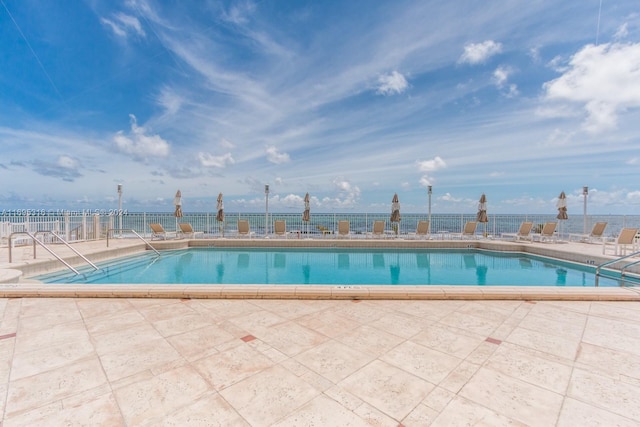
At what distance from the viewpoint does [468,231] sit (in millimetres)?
12156

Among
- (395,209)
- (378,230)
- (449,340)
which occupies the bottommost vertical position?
(449,340)

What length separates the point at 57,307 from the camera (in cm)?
357

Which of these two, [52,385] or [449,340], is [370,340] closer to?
[449,340]

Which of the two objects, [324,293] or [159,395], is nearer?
[159,395]

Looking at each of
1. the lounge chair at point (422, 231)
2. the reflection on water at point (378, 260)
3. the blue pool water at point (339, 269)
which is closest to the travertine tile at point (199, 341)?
the blue pool water at point (339, 269)

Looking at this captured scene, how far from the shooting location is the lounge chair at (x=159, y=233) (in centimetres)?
1118

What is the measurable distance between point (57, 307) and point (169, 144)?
12.6 metres

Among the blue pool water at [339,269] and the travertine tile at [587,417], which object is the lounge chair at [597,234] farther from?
the travertine tile at [587,417]

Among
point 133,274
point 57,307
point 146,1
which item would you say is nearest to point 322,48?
point 146,1

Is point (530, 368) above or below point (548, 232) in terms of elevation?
below

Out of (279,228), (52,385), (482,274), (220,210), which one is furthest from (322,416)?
(220,210)

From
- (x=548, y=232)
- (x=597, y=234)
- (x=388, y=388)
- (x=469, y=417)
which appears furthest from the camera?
(x=548, y=232)

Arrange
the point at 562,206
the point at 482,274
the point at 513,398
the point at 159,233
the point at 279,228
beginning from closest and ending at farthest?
the point at 513,398
the point at 482,274
the point at 159,233
the point at 562,206
the point at 279,228

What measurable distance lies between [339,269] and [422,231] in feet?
19.4
